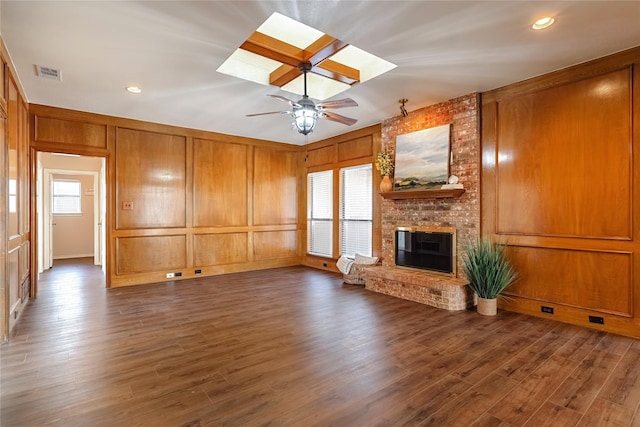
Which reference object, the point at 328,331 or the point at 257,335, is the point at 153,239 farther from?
the point at 328,331

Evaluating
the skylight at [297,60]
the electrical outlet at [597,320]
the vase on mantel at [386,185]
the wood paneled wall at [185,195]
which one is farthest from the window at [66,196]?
the electrical outlet at [597,320]

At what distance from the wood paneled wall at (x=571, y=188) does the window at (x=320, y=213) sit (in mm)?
3576

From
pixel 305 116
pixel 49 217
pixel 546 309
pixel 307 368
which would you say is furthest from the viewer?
pixel 49 217

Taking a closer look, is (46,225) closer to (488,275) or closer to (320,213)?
(320,213)

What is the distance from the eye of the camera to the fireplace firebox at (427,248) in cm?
489

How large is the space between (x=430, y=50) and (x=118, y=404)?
4.06 m

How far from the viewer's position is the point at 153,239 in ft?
20.3

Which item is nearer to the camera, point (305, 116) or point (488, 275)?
point (305, 116)

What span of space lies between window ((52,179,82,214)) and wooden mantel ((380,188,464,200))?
29.4ft

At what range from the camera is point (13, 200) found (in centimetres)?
364

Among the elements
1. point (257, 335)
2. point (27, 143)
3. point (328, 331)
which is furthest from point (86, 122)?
point (328, 331)

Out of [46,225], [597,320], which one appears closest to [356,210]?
[597,320]

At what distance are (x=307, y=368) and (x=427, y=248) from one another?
3.14 meters

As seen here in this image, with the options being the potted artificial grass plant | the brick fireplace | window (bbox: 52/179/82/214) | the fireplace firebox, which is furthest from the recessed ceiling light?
window (bbox: 52/179/82/214)
